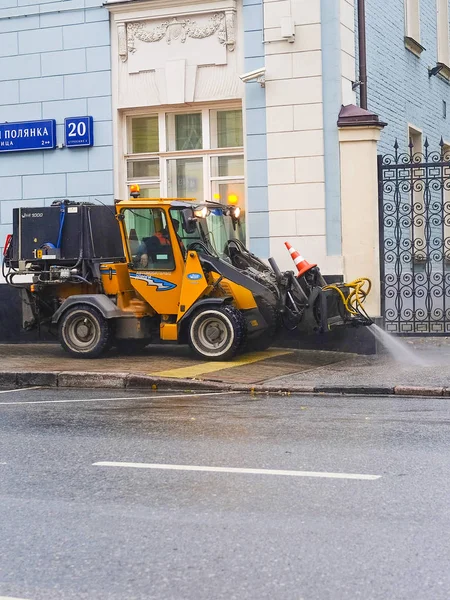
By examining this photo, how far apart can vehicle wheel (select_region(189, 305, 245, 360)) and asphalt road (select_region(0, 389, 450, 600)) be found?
393 cm

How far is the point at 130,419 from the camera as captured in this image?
893 centimetres

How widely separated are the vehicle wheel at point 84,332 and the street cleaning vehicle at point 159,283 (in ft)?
0.04

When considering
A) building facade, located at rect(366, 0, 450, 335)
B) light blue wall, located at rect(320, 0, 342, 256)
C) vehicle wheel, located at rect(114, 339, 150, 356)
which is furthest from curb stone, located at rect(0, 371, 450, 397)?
light blue wall, located at rect(320, 0, 342, 256)

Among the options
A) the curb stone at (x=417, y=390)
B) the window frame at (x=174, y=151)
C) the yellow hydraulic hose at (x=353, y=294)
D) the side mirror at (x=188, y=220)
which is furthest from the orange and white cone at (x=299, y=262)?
the curb stone at (x=417, y=390)

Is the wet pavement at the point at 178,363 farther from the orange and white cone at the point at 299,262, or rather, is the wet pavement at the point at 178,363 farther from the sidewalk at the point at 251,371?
the orange and white cone at the point at 299,262

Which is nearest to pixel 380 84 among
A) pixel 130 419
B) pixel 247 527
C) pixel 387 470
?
pixel 130 419

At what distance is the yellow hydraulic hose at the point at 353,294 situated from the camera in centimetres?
1335

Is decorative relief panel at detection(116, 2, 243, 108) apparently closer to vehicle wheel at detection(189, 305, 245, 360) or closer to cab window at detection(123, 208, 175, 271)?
cab window at detection(123, 208, 175, 271)

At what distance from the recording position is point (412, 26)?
19578 mm

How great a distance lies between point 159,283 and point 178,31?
435cm

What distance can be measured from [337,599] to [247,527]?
43.9 inches

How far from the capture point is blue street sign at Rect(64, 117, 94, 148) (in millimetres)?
16078

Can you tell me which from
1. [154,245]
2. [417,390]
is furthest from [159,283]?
[417,390]

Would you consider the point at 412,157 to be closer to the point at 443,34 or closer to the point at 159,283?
the point at 159,283
